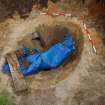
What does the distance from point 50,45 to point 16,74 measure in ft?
4.31

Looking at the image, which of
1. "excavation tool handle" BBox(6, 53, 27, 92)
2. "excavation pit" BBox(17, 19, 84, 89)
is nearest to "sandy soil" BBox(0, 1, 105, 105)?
"excavation pit" BBox(17, 19, 84, 89)

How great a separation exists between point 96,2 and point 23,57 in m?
2.50

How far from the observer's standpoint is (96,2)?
870 cm

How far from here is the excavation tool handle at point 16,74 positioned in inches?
277

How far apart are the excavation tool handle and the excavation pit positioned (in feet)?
0.62

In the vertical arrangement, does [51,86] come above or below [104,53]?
below

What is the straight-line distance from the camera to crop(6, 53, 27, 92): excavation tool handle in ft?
23.1

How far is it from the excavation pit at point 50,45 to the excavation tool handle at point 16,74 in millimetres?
188

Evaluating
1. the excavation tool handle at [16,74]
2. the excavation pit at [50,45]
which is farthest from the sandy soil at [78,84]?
the excavation tool handle at [16,74]

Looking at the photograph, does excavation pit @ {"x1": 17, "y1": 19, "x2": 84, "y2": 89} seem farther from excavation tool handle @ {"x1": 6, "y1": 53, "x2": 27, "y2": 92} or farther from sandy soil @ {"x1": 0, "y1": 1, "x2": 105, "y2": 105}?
excavation tool handle @ {"x1": 6, "y1": 53, "x2": 27, "y2": 92}

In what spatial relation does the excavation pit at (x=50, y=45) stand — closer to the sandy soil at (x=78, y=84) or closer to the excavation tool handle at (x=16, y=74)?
the sandy soil at (x=78, y=84)

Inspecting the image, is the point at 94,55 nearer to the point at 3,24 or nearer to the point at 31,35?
the point at 31,35

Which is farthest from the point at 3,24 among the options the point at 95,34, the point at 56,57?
the point at 95,34

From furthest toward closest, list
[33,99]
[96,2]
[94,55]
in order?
[96,2] < [94,55] < [33,99]
